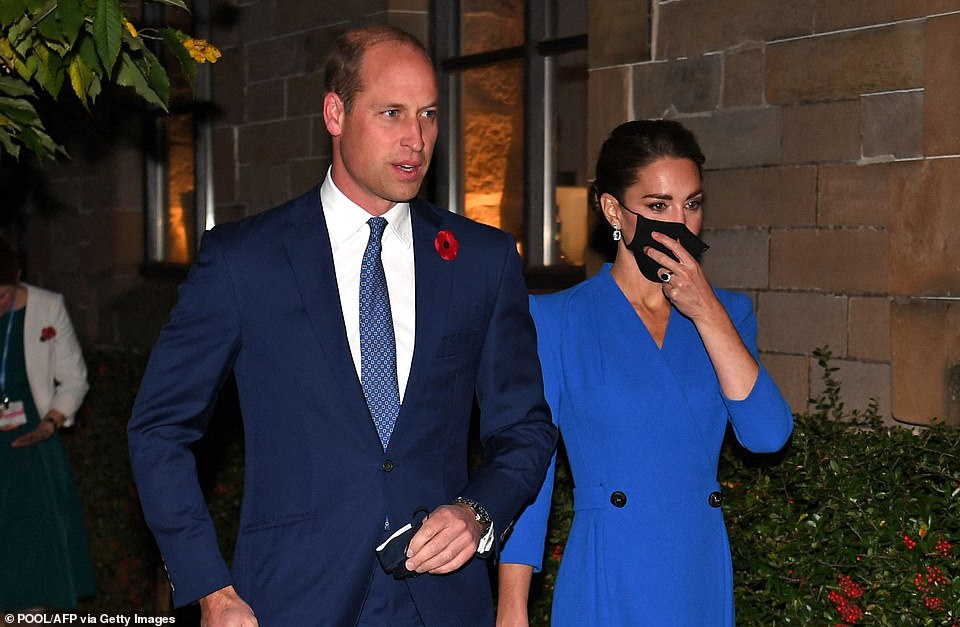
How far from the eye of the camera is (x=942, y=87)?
4996 mm

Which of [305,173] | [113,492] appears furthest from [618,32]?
[113,492]

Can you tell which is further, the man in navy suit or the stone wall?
the stone wall

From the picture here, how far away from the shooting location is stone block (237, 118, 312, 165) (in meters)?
9.20

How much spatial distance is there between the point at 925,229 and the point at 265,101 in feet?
18.5

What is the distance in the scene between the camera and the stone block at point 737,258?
5793 millimetres

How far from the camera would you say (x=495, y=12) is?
27.2ft

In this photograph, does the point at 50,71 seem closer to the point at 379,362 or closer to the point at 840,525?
the point at 379,362

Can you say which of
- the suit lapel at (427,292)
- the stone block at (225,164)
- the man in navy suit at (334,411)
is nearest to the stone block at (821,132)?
the suit lapel at (427,292)

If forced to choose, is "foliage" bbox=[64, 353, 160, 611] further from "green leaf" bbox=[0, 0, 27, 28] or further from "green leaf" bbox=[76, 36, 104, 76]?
"green leaf" bbox=[0, 0, 27, 28]

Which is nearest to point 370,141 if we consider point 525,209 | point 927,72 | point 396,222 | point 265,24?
point 396,222

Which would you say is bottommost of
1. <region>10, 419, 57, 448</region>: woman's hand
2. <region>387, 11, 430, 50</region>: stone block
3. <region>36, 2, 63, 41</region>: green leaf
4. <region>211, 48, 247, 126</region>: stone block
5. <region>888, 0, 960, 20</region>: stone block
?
<region>10, 419, 57, 448</region>: woman's hand

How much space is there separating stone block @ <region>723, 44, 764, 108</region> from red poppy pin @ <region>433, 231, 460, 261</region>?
2706 mm

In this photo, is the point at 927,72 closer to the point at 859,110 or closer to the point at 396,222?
the point at 859,110

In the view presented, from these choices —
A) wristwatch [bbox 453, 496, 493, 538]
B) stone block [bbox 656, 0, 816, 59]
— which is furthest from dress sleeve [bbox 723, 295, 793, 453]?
stone block [bbox 656, 0, 816, 59]
